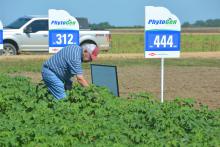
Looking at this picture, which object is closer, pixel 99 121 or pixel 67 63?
pixel 99 121

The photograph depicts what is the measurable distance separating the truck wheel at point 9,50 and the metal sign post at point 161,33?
19437 mm

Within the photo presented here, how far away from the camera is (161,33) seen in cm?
1575

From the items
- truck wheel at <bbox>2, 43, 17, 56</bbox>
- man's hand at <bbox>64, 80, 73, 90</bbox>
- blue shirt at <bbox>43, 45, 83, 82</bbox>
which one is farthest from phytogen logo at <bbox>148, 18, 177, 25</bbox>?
truck wheel at <bbox>2, 43, 17, 56</bbox>

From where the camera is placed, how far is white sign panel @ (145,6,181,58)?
15.7 m

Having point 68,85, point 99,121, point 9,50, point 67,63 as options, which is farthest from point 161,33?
point 9,50

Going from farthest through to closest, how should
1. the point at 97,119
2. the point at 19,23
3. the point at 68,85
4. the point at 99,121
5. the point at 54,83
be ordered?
the point at 19,23, the point at 68,85, the point at 54,83, the point at 97,119, the point at 99,121

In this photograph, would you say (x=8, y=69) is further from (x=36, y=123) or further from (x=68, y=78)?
(x=36, y=123)

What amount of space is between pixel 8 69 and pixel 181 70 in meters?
5.98

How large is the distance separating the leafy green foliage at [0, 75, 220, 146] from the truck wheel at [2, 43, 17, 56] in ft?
69.8

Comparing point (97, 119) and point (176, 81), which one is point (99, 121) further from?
point (176, 81)

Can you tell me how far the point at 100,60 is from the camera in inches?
1287

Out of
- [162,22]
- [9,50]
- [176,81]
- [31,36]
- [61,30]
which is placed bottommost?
[176,81]

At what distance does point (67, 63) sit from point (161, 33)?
336 centimetres

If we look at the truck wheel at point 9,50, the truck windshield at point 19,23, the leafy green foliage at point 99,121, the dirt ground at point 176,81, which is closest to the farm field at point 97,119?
the leafy green foliage at point 99,121
